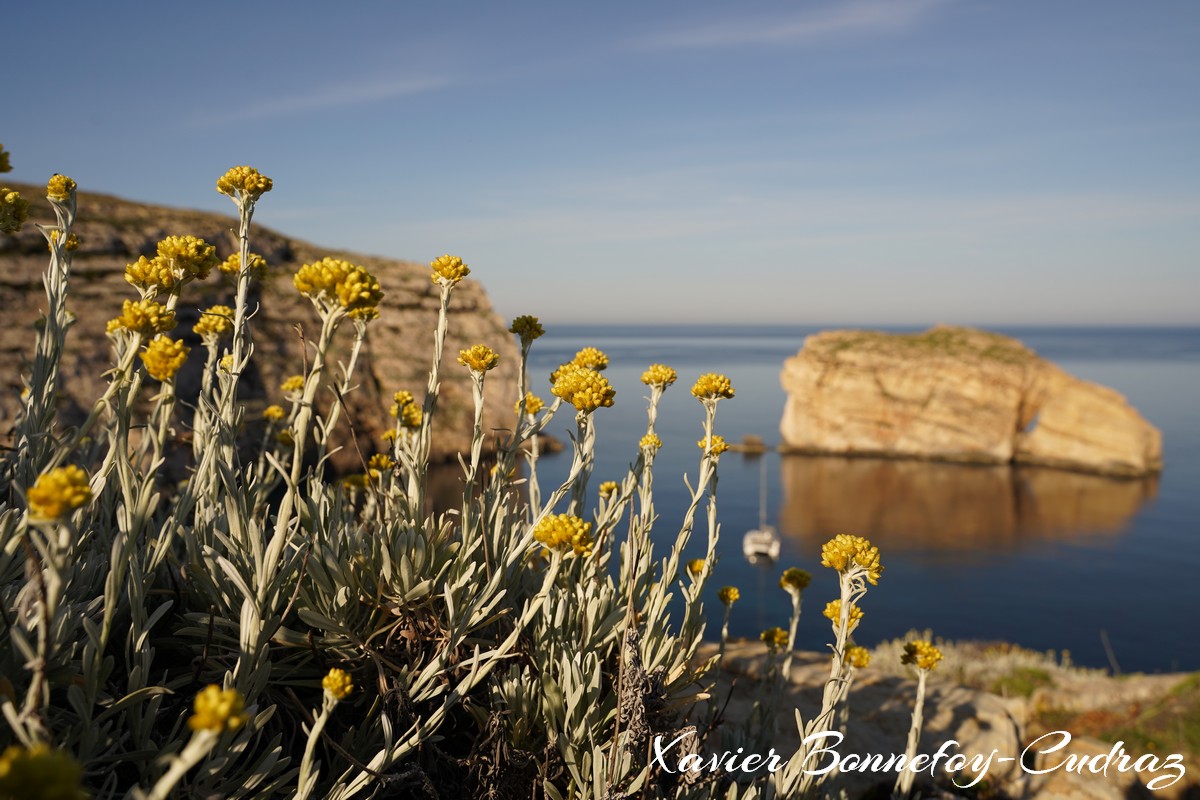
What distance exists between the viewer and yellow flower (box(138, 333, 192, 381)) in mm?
1840

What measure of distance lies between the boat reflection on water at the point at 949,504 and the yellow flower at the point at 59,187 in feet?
169

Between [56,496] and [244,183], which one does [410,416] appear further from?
[56,496]

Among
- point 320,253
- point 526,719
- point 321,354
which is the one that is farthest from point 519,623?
point 320,253

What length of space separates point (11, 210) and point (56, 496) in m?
1.71

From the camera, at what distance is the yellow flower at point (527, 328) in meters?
3.10

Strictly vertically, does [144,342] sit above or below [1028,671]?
above

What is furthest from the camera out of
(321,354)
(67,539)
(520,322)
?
(520,322)

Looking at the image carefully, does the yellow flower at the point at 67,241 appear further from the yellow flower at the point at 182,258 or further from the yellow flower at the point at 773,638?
the yellow flower at the point at 773,638

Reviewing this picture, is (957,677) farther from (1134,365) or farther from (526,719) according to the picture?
(1134,365)

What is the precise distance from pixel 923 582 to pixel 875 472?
22.1 m

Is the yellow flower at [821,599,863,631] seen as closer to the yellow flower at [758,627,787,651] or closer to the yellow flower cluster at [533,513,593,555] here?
the yellow flower at [758,627,787,651]

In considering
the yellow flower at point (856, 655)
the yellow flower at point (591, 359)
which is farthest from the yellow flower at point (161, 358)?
the yellow flower at point (856, 655)

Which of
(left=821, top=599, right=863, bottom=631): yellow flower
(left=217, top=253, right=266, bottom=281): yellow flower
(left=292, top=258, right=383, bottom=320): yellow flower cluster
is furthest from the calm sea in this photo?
(left=292, top=258, right=383, bottom=320): yellow flower cluster

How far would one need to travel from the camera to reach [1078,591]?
135 ft
